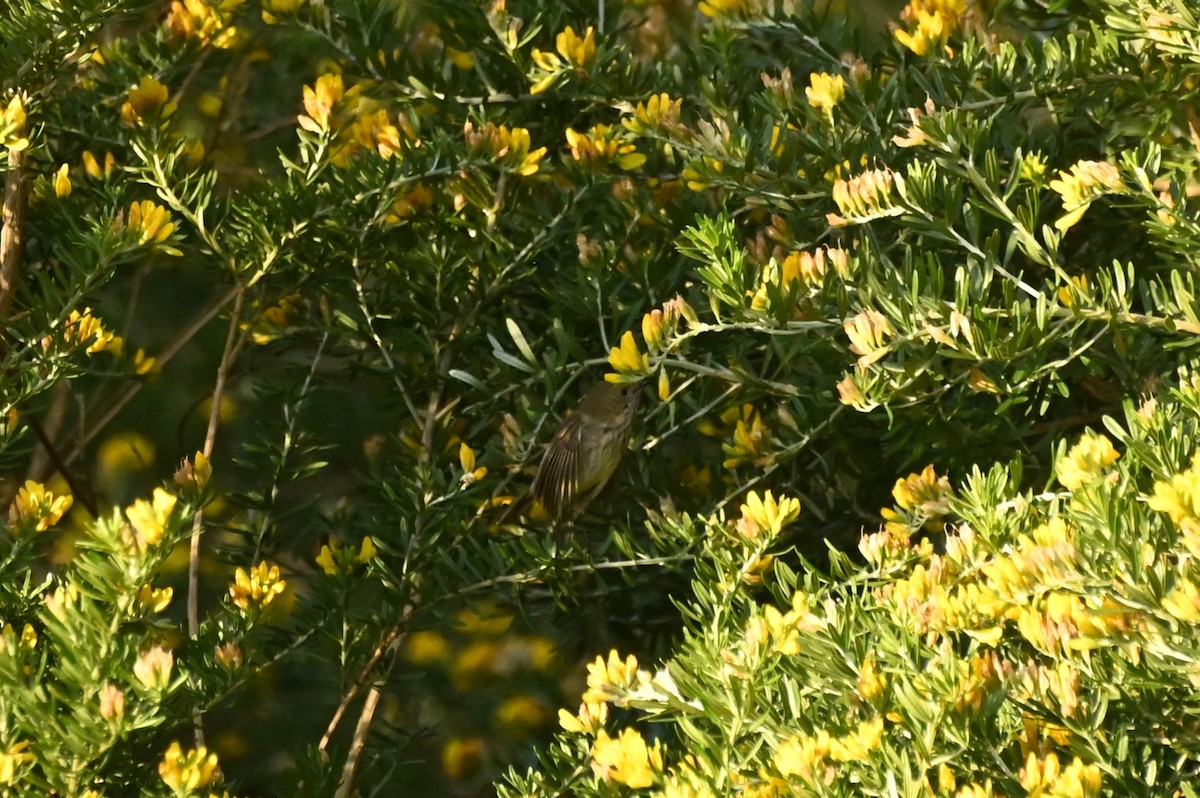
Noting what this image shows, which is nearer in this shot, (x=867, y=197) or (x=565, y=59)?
(x=867, y=197)

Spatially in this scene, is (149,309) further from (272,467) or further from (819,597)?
(819,597)

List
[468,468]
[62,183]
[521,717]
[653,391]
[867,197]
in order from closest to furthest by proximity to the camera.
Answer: [867,197] → [62,183] → [468,468] → [653,391] → [521,717]

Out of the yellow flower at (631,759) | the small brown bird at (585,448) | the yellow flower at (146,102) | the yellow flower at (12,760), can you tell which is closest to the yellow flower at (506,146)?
the small brown bird at (585,448)

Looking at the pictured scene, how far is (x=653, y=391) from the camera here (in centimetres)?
233

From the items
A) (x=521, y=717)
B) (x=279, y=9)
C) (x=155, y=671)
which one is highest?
(x=279, y=9)

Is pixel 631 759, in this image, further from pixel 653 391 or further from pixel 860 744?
pixel 653 391

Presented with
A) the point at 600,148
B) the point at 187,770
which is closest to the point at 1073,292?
the point at 600,148

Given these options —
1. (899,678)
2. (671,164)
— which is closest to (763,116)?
(671,164)

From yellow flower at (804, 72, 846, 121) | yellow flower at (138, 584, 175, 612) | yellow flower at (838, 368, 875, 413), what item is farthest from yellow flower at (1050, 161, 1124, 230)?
yellow flower at (138, 584, 175, 612)

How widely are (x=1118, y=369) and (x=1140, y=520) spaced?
2.16ft

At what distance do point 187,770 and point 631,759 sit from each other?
52cm

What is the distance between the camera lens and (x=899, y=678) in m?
1.53

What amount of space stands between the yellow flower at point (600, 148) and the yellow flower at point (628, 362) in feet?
1.50

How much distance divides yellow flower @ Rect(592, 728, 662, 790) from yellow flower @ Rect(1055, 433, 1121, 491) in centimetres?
57
